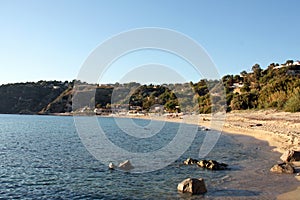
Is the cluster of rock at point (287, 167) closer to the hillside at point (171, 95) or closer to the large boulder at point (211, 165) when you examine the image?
the large boulder at point (211, 165)

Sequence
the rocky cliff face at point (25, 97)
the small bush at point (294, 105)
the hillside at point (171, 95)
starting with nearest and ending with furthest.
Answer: the small bush at point (294, 105)
the hillside at point (171, 95)
the rocky cliff face at point (25, 97)

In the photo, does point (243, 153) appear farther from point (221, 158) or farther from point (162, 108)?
point (162, 108)

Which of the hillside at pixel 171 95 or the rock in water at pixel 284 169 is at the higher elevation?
the hillside at pixel 171 95

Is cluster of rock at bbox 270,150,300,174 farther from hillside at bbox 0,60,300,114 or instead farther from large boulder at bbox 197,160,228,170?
hillside at bbox 0,60,300,114

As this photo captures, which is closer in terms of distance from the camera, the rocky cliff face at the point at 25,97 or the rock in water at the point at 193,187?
the rock in water at the point at 193,187

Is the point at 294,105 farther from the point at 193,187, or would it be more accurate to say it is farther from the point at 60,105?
the point at 60,105

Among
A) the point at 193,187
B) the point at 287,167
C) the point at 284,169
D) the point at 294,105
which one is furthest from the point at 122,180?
the point at 294,105

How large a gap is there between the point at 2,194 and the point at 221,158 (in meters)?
16.4

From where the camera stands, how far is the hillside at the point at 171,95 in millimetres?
81000

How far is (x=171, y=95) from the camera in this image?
140125mm

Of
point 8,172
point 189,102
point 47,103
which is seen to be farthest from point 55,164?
point 47,103

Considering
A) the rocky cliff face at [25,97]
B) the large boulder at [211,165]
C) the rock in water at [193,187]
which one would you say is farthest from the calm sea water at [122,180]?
the rocky cliff face at [25,97]

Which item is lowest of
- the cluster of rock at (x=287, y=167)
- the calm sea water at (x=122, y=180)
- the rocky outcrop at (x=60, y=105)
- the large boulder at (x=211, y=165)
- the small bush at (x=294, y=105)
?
the calm sea water at (x=122, y=180)

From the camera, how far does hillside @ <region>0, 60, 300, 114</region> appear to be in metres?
81.0
